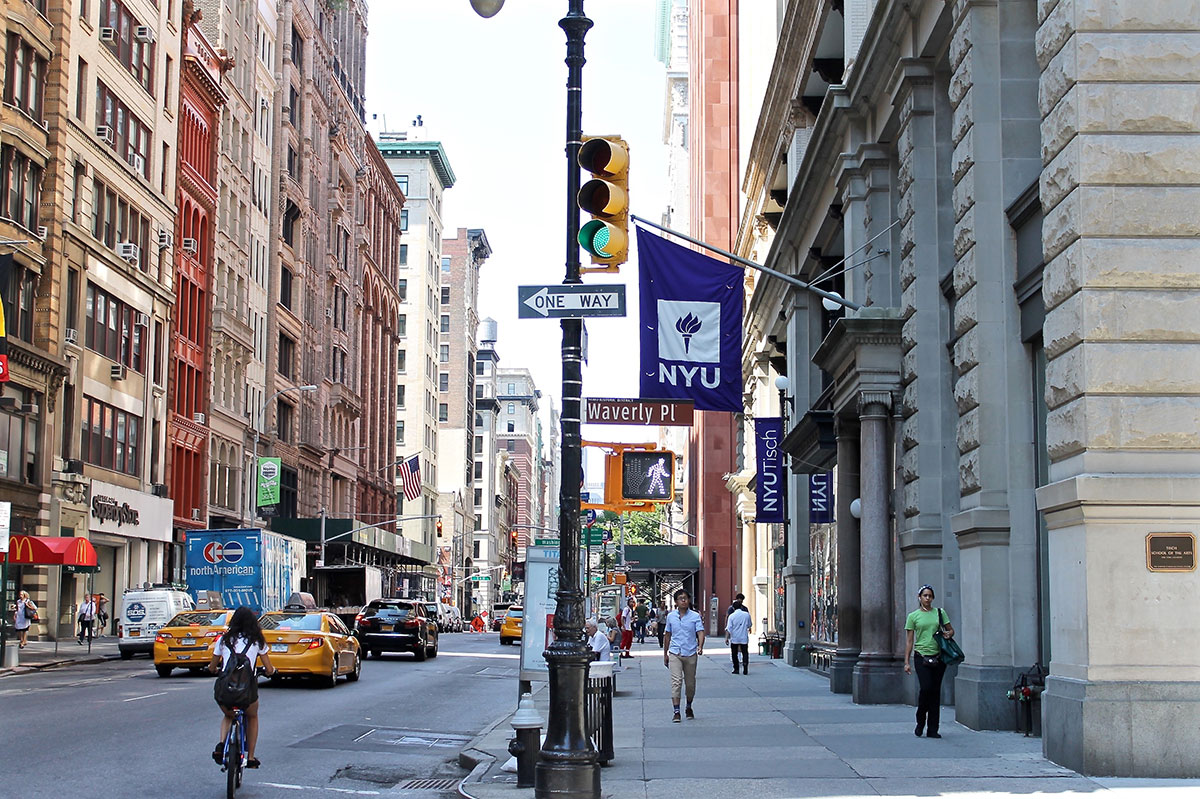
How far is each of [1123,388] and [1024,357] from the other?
13.0 feet

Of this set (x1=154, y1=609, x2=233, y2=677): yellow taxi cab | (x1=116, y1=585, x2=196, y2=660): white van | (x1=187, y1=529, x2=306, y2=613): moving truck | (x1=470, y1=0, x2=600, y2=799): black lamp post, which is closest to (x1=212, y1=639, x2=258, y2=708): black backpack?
(x1=470, y1=0, x2=600, y2=799): black lamp post

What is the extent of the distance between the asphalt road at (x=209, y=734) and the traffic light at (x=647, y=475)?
4681 mm

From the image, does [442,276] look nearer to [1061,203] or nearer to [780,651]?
[780,651]

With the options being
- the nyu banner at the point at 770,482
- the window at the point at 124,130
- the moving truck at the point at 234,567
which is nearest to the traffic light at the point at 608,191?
the nyu banner at the point at 770,482

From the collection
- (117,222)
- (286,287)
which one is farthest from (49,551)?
(286,287)

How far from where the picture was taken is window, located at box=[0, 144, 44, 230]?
1763 inches

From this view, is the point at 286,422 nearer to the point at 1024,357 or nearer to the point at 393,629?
the point at 393,629

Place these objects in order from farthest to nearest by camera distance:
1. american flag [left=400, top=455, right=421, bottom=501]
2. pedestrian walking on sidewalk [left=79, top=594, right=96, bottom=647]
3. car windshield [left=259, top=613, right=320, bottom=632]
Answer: american flag [left=400, top=455, right=421, bottom=501], pedestrian walking on sidewalk [left=79, top=594, right=96, bottom=647], car windshield [left=259, top=613, right=320, bottom=632]

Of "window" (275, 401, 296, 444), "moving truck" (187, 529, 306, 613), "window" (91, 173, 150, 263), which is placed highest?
"window" (91, 173, 150, 263)

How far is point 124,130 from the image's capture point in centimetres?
5544

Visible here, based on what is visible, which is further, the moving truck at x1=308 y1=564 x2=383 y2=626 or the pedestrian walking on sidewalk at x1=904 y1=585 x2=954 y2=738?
the moving truck at x1=308 y1=564 x2=383 y2=626

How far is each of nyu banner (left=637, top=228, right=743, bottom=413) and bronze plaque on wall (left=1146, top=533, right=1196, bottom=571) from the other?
11.1 m

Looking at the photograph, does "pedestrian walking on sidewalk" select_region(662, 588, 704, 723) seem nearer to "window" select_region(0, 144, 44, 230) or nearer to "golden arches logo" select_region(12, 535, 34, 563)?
"golden arches logo" select_region(12, 535, 34, 563)

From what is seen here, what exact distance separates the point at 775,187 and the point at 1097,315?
28.4 metres
